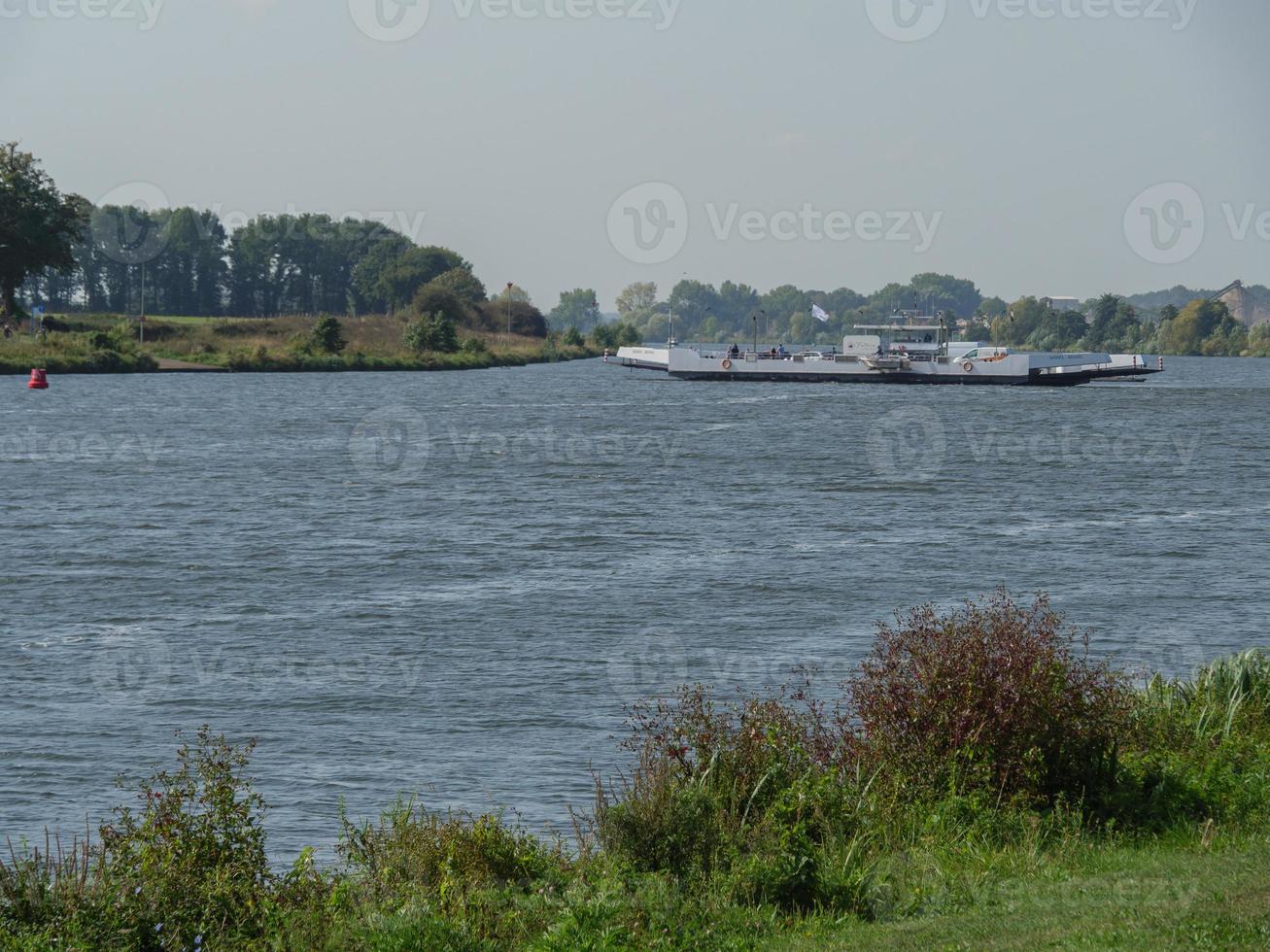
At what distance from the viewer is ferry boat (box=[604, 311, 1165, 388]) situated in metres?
140

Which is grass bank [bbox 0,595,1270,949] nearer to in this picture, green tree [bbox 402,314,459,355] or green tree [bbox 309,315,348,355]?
green tree [bbox 309,315,348,355]

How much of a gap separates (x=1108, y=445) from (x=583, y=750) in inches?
2466

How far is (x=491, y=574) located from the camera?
34.9 m

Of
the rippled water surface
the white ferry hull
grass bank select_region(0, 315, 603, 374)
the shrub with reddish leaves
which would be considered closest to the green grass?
the shrub with reddish leaves

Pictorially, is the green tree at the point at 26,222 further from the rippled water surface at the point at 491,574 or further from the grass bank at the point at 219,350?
the rippled water surface at the point at 491,574

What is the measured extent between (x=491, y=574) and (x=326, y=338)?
124m

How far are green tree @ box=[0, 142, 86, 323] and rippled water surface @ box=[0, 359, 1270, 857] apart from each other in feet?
179

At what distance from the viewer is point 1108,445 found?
76875 mm

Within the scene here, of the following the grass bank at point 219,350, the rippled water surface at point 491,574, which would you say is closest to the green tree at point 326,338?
the grass bank at point 219,350

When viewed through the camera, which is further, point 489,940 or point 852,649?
point 852,649

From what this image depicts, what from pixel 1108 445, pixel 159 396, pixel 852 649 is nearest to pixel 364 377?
pixel 159 396

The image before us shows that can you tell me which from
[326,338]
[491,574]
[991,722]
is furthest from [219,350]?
[991,722]

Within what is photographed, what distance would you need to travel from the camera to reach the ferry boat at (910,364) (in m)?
140

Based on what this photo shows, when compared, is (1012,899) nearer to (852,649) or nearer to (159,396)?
(852,649)
